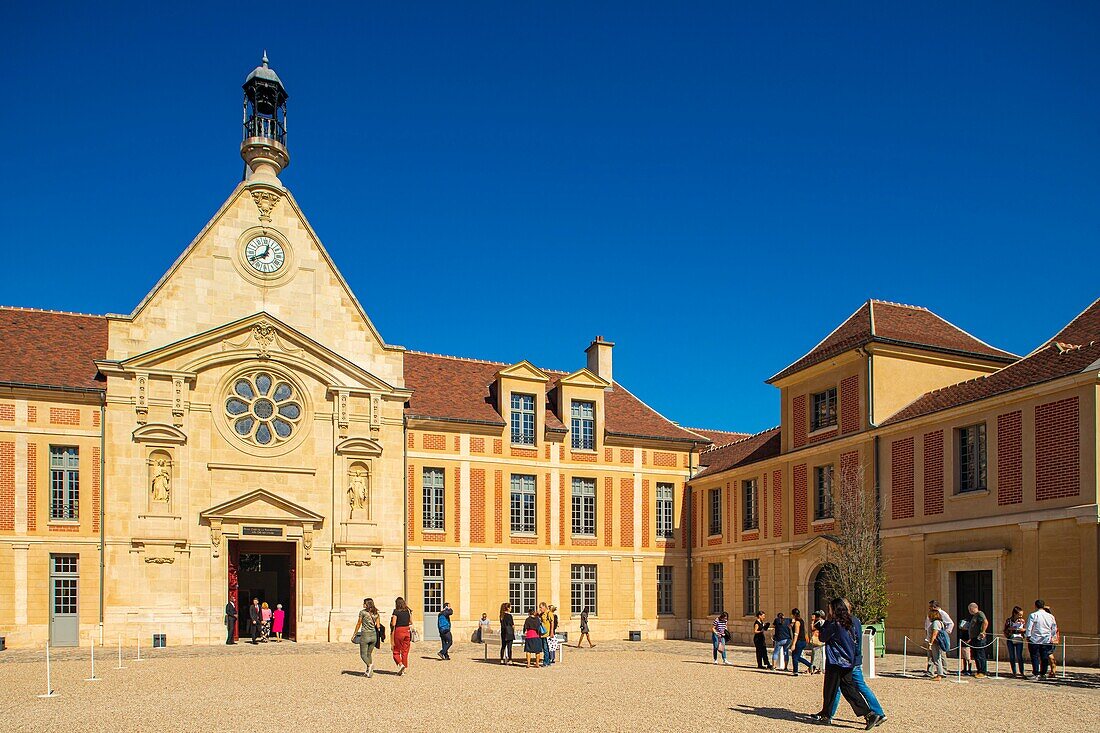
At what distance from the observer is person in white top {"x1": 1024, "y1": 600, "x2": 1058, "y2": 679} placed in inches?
808

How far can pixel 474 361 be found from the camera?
133 feet

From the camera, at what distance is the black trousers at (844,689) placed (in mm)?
13961

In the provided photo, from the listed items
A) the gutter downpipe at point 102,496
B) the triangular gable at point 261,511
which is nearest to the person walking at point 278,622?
the triangular gable at point 261,511

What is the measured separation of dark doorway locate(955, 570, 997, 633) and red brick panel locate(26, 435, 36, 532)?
81.7ft

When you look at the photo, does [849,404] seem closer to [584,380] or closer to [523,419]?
[584,380]

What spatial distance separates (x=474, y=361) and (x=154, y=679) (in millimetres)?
21343

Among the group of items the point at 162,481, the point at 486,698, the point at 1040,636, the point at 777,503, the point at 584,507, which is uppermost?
the point at 162,481

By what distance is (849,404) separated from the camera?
31.5m

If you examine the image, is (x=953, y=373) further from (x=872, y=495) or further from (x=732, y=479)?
(x=732, y=479)

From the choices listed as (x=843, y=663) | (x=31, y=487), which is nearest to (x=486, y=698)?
(x=843, y=663)

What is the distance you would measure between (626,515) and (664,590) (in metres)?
3.20

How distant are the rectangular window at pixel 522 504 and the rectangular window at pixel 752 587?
7501 mm

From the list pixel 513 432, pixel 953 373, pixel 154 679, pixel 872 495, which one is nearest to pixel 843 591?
pixel 872 495

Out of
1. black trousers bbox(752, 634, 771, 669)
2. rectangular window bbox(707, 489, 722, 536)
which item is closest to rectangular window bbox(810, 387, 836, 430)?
rectangular window bbox(707, 489, 722, 536)
